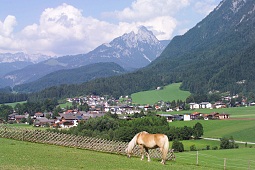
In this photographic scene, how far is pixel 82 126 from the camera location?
114 meters

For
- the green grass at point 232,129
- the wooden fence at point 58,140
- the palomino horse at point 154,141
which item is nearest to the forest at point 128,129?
the green grass at point 232,129

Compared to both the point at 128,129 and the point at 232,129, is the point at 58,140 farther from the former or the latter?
the point at 232,129

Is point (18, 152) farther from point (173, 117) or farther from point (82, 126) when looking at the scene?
point (173, 117)

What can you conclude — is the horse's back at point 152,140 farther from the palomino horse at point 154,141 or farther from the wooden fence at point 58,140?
the wooden fence at point 58,140

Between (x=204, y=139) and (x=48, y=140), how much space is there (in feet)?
210

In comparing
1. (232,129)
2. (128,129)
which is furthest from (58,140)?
(232,129)

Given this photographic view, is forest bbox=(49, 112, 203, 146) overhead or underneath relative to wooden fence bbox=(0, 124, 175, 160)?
underneath

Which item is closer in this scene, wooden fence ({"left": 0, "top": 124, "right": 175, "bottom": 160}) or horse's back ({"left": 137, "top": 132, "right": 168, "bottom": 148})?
horse's back ({"left": 137, "top": 132, "right": 168, "bottom": 148})

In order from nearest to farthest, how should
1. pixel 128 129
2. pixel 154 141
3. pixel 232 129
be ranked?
pixel 154 141, pixel 128 129, pixel 232 129

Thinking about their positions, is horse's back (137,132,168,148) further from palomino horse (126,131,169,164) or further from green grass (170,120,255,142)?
green grass (170,120,255,142)

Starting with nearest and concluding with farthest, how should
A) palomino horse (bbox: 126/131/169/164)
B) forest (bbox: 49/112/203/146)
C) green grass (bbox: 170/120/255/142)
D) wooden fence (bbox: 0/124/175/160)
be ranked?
palomino horse (bbox: 126/131/169/164)
wooden fence (bbox: 0/124/175/160)
forest (bbox: 49/112/203/146)
green grass (bbox: 170/120/255/142)

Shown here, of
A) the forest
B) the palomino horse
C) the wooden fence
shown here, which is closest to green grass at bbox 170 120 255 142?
the forest

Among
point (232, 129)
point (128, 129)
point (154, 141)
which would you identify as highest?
point (154, 141)

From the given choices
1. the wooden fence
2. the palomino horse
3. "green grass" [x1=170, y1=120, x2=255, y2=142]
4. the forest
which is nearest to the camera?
the palomino horse
